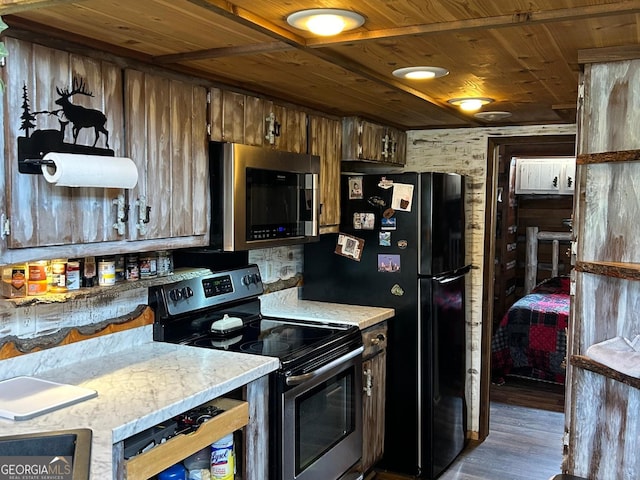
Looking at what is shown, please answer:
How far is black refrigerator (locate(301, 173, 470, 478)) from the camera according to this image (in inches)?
139

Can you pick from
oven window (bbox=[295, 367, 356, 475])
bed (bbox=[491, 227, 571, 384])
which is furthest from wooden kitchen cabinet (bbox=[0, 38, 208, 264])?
bed (bbox=[491, 227, 571, 384])

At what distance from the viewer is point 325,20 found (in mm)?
1807

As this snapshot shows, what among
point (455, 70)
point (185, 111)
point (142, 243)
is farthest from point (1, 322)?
point (455, 70)

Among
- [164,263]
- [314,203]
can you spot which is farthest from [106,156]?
[314,203]

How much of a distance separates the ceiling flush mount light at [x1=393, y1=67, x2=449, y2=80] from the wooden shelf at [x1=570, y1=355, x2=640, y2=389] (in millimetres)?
1190

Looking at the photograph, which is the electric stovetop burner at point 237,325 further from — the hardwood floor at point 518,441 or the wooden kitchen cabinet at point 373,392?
the hardwood floor at point 518,441

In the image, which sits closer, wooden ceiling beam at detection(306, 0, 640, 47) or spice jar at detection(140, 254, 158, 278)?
wooden ceiling beam at detection(306, 0, 640, 47)

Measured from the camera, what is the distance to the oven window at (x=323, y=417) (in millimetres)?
2715

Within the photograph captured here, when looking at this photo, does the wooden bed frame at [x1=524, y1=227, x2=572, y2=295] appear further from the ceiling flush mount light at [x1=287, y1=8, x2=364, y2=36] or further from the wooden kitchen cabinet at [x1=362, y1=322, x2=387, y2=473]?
the ceiling flush mount light at [x1=287, y1=8, x2=364, y2=36]

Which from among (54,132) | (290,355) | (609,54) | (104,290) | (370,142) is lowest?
(290,355)

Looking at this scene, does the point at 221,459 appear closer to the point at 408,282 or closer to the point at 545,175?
the point at 408,282

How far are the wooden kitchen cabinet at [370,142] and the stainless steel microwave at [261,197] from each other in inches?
19.8

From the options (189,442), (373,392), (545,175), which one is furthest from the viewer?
(545,175)

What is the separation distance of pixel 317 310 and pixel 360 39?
1904 millimetres
